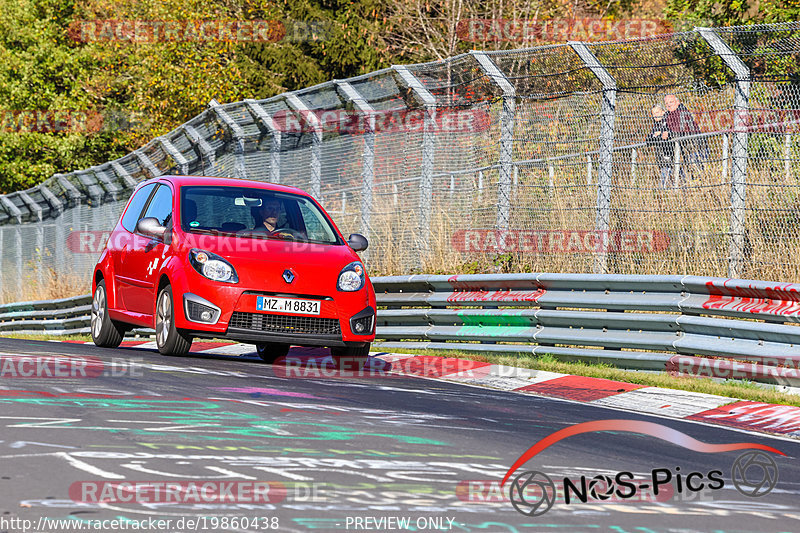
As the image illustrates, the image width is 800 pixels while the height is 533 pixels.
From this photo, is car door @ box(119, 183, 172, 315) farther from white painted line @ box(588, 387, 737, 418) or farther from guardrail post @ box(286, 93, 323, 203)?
guardrail post @ box(286, 93, 323, 203)

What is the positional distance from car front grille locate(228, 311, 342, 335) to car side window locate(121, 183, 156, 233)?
7.74 ft

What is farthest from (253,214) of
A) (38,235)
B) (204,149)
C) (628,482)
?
(38,235)

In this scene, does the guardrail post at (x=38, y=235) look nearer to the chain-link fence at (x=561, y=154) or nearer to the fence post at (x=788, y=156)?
the chain-link fence at (x=561, y=154)

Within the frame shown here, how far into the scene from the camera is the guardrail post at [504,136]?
13.8m

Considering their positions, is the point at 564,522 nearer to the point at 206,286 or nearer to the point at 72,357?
the point at 206,286

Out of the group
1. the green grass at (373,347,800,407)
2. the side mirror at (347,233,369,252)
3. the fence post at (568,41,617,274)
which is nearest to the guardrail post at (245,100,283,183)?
the green grass at (373,347,800,407)

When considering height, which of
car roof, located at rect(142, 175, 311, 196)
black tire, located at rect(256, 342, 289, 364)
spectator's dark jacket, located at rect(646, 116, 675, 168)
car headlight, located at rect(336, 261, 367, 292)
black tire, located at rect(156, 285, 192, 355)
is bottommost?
black tire, located at rect(256, 342, 289, 364)

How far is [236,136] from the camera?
18.1 m

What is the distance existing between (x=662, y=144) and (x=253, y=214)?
419 centimetres

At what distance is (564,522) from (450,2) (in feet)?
101

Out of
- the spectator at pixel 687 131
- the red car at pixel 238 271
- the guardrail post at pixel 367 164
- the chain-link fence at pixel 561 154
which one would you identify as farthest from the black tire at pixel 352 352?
the guardrail post at pixel 367 164

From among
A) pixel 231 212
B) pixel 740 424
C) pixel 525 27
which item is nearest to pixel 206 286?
pixel 231 212

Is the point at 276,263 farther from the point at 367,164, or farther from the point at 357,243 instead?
the point at 367,164

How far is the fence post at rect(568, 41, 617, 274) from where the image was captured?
1245 cm
